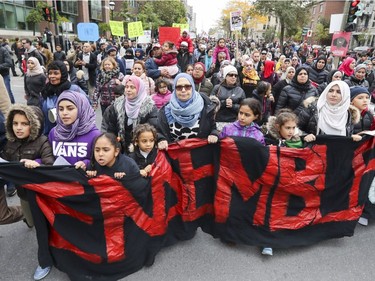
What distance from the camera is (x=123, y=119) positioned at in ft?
11.1

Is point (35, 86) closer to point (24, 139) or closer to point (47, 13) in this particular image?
point (24, 139)

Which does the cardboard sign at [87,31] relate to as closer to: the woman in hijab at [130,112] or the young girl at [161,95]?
the young girl at [161,95]

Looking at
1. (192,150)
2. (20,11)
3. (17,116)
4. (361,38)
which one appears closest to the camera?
(17,116)

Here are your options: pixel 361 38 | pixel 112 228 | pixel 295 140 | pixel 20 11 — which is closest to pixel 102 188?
pixel 112 228

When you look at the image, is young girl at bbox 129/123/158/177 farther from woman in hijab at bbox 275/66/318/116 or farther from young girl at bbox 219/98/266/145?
woman in hijab at bbox 275/66/318/116

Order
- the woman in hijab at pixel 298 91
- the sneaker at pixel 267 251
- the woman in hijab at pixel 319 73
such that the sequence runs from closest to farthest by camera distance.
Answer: the sneaker at pixel 267 251 → the woman in hijab at pixel 298 91 → the woman in hijab at pixel 319 73

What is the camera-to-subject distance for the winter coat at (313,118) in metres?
3.26

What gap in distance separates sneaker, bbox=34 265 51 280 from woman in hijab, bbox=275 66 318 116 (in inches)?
152

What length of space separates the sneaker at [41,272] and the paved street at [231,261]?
1.6 inches

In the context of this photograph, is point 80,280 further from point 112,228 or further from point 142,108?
point 142,108

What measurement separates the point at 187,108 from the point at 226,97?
1744 mm

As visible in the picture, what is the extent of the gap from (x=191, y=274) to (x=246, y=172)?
3.37ft

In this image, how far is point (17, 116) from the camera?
2531 mm

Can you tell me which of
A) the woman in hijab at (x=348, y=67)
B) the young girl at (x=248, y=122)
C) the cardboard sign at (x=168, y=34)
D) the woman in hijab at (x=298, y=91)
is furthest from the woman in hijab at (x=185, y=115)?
the cardboard sign at (x=168, y=34)
